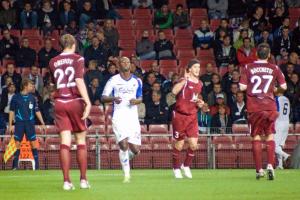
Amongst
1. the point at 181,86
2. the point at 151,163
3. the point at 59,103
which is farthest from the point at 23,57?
the point at 59,103

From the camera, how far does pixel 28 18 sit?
30875 mm

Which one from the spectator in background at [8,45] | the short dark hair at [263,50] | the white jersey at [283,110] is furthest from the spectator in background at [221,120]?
the short dark hair at [263,50]

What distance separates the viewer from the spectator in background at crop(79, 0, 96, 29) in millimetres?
30859

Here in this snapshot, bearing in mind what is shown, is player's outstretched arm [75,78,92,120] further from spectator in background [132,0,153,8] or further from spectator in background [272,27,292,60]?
spectator in background [132,0,153,8]

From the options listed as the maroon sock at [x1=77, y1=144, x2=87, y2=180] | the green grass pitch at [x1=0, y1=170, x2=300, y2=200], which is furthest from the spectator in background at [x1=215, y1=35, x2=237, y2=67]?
the maroon sock at [x1=77, y1=144, x2=87, y2=180]

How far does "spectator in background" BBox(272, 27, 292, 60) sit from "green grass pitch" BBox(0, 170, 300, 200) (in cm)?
1045

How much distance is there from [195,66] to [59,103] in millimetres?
4176

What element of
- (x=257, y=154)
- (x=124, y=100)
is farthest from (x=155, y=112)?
(x=257, y=154)

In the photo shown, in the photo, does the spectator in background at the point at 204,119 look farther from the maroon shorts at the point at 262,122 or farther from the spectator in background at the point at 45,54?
the maroon shorts at the point at 262,122

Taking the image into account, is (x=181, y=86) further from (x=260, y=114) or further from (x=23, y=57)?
(x=23, y=57)

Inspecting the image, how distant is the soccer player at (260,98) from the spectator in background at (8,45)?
12.7 metres

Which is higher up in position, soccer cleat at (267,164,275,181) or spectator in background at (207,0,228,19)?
spectator in background at (207,0,228,19)

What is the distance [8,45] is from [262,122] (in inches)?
517

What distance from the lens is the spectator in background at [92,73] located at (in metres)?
27.9
